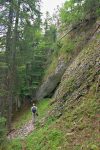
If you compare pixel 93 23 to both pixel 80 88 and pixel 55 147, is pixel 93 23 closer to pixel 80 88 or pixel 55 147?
pixel 80 88

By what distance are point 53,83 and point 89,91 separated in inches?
517

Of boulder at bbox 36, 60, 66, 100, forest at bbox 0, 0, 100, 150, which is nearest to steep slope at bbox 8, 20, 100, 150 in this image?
forest at bbox 0, 0, 100, 150

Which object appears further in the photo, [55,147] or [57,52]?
[57,52]

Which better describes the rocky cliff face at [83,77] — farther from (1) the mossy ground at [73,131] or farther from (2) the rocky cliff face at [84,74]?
(1) the mossy ground at [73,131]

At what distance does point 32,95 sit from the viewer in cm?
3098

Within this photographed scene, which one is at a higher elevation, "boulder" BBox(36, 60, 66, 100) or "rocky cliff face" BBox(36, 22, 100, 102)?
"rocky cliff face" BBox(36, 22, 100, 102)

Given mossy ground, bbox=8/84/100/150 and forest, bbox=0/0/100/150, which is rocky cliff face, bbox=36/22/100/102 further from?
mossy ground, bbox=8/84/100/150

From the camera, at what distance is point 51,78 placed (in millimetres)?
28281

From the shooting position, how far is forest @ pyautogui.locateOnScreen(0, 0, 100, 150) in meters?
13.6

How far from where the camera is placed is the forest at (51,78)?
1356cm

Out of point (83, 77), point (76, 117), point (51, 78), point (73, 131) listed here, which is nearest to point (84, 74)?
point (83, 77)

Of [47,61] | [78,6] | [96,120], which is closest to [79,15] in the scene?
[78,6]

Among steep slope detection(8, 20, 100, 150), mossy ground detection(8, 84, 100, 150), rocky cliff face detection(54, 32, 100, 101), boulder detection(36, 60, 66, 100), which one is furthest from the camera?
boulder detection(36, 60, 66, 100)

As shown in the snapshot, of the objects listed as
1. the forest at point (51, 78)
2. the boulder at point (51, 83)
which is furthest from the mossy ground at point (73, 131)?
the boulder at point (51, 83)
